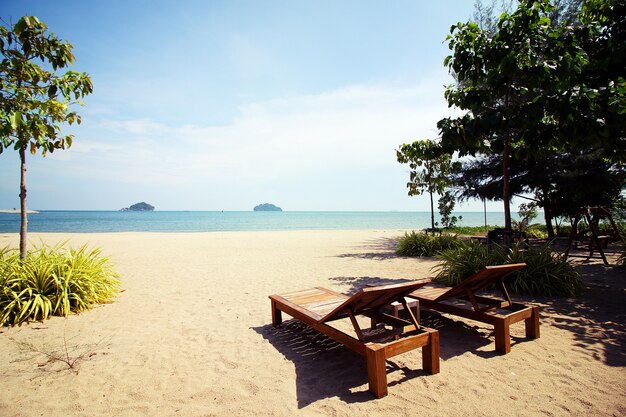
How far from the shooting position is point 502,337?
12.8 feet

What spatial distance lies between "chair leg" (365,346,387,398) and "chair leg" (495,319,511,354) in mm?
1781

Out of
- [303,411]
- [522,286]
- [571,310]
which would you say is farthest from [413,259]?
[303,411]

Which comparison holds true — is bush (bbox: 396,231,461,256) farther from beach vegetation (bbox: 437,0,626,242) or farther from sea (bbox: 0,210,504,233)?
sea (bbox: 0,210,504,233)

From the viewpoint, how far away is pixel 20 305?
4918mm

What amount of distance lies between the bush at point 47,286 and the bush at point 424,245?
385 inches

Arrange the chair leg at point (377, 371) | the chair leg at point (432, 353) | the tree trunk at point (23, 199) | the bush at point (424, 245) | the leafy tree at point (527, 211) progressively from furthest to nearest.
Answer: the leafy tree at point (527, 211) < the bush at point (424, 245) < the tree trunk at point (23, 199) < the chair leg at point (432, 353) < the chair leg at point (377, 371)

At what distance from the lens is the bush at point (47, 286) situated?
499 centimetres

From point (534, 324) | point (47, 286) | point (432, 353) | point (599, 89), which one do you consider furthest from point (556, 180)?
point (47, 286)

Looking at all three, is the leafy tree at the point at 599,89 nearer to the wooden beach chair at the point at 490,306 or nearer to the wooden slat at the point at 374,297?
the wooden beach chair at the point at 490,306

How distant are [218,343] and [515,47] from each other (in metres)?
7.60

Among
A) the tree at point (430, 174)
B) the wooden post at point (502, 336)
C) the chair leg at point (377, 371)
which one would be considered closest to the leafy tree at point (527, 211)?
the tree at point (430, 174)

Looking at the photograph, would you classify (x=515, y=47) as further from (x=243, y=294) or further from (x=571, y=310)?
(x=243, y=294)

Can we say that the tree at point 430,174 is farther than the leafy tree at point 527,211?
No

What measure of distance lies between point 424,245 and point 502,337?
879cm
